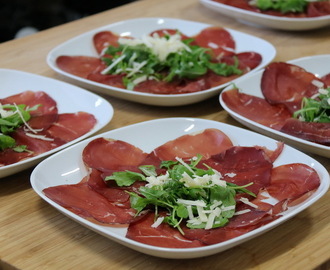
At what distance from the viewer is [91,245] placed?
47.9 inches

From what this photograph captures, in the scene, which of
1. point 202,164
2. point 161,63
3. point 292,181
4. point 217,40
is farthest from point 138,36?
point 292,181

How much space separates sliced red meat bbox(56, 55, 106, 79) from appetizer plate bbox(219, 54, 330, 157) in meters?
0.41

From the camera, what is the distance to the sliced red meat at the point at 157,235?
1.12 m

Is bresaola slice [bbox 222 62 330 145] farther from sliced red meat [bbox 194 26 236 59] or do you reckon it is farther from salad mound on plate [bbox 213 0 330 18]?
salad mound on plate [bbox 213 0 330 18]

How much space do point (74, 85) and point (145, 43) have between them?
8.9 inches

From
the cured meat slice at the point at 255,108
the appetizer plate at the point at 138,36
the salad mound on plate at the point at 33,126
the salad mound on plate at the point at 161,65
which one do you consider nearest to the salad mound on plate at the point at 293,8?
the appetizer plate at the point at 138,36

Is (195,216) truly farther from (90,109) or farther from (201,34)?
(201,34)

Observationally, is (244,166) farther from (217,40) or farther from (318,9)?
(318,9)

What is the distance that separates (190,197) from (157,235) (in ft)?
0.32

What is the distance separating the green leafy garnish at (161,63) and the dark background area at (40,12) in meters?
1.76

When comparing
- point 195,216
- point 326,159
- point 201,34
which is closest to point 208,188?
point 195,216

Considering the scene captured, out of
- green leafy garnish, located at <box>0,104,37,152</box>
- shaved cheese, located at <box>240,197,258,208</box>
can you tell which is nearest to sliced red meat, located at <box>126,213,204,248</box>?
shaved cheese, located at <box>240,197,258,208</box>

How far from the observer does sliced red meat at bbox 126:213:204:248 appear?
1.12m

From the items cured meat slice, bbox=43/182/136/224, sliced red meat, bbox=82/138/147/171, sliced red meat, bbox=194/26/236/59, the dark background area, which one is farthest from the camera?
the dark background area
